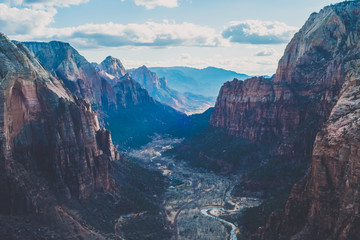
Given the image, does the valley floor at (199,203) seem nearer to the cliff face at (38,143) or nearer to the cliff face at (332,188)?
the cliff face at (38,143)

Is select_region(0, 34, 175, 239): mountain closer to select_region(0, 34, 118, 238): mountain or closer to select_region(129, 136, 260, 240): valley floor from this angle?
select_region(0, 34, 118, 238): mountain

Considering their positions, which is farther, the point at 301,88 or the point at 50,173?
the point at 301,88

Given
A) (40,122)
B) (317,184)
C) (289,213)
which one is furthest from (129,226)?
(317,184)

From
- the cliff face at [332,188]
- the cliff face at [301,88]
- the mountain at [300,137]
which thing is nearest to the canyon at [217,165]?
the cliff face at [332,188]

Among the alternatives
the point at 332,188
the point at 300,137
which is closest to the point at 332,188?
the point at 332,188

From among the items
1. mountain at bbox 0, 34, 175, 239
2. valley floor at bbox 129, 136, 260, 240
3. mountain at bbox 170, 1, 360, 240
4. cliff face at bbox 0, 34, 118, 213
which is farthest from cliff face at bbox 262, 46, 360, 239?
cliff face at bbox 0, 34, 118, 213

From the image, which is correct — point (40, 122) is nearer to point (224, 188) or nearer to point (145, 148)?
point (224, 188)

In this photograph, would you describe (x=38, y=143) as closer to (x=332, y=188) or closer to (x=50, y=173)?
(x=50, y=173)
